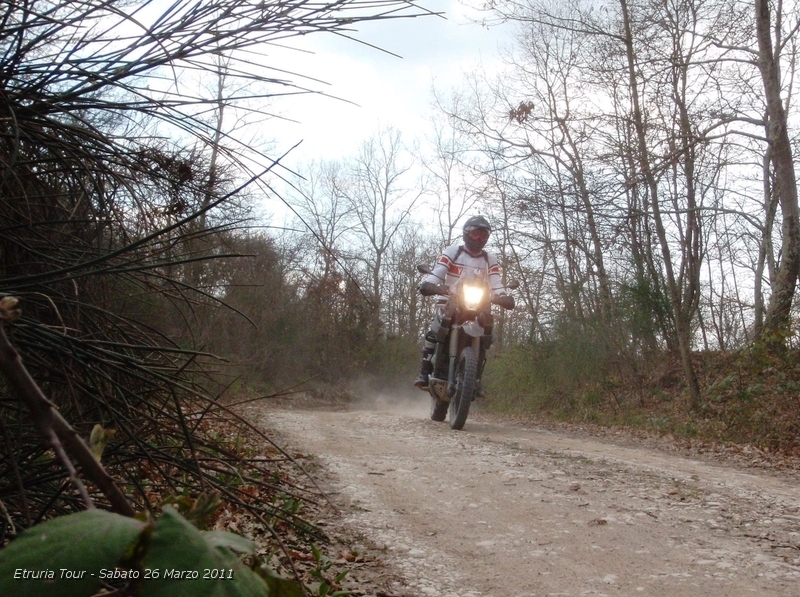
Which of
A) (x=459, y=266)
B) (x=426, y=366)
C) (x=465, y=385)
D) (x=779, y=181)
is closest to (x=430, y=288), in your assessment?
(x=459, y=266)

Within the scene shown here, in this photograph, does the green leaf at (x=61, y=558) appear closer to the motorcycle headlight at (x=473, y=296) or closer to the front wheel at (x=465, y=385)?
the front wheel at (x=465, y=385)

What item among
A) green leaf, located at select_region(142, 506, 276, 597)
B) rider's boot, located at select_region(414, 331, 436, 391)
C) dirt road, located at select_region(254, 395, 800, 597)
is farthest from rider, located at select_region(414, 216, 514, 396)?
green leaf, located at select_region(142, 506, 276, 597)

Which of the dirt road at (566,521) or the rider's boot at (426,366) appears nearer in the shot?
the dirt road at (566,521)

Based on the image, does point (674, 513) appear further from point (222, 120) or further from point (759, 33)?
point (759, 33)

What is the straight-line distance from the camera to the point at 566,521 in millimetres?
4277

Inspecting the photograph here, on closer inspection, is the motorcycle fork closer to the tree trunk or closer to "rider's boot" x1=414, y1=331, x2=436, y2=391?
"rider's boot" x1=414, y1=331, x2=436, y2=391

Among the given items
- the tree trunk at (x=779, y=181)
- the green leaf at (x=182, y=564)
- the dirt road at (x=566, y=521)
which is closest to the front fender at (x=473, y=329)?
the dirt road at (x=566, y=521)

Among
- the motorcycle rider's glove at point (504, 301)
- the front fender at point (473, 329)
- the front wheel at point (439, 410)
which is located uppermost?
the motorcycle rider's glove at point (504, 301)

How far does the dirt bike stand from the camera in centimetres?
930

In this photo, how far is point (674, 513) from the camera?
14.7 feet

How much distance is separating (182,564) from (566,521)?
13.1 ft

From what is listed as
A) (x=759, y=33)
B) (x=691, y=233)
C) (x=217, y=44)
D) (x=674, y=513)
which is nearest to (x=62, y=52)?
(x=217, y=44)

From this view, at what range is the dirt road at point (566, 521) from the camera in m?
3.26

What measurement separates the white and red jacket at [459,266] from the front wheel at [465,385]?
2.87 ft
